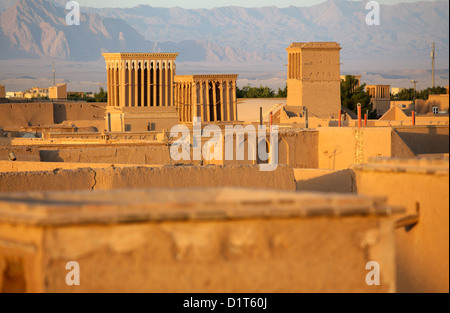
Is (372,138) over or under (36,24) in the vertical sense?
under

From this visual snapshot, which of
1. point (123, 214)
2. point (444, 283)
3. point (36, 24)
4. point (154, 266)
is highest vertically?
point (36, 24)

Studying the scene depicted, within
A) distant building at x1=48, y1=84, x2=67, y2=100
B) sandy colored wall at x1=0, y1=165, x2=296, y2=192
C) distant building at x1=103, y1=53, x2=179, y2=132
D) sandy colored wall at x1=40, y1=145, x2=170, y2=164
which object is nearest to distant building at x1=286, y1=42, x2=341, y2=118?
distant building at x1=103, y1=53, x2=179, y2=132

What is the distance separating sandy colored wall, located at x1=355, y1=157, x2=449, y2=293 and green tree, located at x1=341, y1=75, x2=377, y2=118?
5755cm

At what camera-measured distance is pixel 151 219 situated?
477cm

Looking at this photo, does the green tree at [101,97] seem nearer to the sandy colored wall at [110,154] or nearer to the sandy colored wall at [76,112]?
the sandy colored wall at [76,112]

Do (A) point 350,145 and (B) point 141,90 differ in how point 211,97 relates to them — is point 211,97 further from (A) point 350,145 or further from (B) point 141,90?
(A) point 350,145

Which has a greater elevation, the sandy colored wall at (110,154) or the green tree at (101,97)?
the green tree at (101,97)

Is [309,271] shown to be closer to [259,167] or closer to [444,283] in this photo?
[444,283]

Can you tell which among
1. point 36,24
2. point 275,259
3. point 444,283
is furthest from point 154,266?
point 36,24

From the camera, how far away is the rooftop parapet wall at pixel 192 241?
4723 millimetres

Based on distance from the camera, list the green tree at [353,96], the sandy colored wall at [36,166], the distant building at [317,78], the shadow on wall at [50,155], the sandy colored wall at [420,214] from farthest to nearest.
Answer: the green tree at [353,96], the distant building at [317,78], the shadow on wall at [50,155], the sandy colored wall at [36,166], the sandy colored wall at [420,214]

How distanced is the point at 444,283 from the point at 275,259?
1611 millimetres

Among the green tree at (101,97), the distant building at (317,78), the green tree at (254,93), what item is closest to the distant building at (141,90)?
the distant building at (317,78)

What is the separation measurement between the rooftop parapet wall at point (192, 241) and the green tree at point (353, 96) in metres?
58.9
